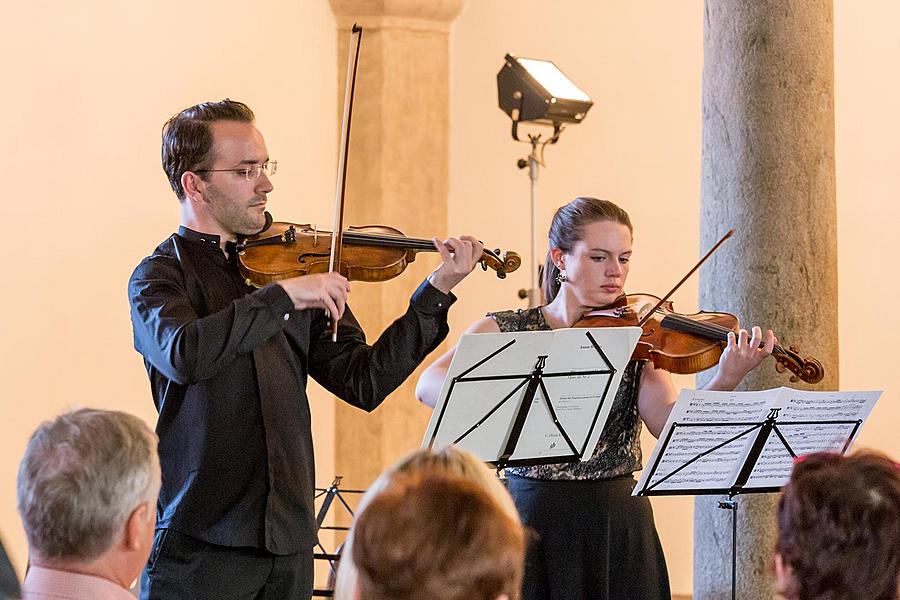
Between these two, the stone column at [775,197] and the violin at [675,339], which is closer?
the violin at [675,339]

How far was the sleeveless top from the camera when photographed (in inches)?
126

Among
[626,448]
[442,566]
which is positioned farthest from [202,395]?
[442,566]

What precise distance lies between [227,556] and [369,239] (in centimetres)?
81

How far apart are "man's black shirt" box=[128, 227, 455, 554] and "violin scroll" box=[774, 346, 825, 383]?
3.47 feet

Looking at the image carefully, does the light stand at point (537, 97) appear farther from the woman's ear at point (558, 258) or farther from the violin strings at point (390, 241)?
the violin strings at point (390, 241)

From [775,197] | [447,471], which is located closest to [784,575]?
[447,471]

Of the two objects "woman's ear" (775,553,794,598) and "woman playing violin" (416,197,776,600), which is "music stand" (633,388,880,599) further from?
"woman's ear" (775,553,794,598)

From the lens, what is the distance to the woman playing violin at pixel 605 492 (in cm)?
318

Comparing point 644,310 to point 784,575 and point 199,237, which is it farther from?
point 784,575

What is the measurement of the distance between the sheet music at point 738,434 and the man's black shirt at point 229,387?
0.67m

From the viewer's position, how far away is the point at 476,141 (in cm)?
639

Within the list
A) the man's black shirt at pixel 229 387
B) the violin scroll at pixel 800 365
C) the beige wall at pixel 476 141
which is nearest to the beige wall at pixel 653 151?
the beige wall at pixel 476 141

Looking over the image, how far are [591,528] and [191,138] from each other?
1.41 meters

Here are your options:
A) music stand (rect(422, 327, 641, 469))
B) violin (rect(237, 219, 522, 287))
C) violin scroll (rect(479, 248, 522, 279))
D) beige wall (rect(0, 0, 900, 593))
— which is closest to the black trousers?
music stand (rect(422, 327, 641, 469))
